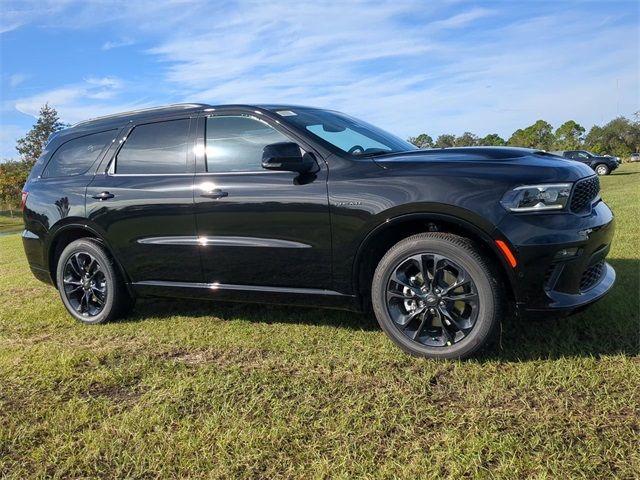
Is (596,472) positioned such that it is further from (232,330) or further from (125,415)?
(232,330)

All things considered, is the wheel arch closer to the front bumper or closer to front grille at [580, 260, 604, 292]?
the front bumper

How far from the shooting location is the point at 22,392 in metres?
3.36

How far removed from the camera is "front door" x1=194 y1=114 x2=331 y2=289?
3.72 m

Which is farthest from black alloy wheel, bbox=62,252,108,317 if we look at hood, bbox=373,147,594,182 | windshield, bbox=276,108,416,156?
hood, bbox=373,147,594,182

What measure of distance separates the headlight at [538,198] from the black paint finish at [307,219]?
0.04 metres

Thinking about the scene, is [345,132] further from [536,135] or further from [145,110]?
[536,135]

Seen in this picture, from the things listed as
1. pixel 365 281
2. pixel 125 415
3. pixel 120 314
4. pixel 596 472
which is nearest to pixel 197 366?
pixel 125 415

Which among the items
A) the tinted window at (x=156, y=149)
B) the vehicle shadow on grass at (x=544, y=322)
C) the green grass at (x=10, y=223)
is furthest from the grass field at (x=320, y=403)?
the green grass at (x=10, y=223)

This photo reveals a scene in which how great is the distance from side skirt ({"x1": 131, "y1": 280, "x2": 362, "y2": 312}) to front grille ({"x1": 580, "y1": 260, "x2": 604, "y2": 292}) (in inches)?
56.3

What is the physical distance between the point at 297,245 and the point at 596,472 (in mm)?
2234

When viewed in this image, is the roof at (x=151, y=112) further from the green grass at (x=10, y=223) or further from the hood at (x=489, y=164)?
the green grass at (x=10, y=223)

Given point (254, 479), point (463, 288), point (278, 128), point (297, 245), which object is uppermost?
point (278, 128)

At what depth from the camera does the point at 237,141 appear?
4172 millimetres

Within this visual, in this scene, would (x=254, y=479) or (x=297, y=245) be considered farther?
(x=297, y=245)
